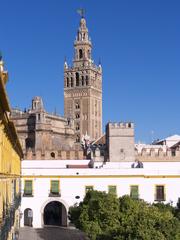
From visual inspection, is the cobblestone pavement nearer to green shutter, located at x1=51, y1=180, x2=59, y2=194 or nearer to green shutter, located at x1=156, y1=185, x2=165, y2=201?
green shutter, located at x1=51, y1=180, x2=59, y2=194

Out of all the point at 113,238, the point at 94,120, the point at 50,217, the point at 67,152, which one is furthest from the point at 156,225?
the point at 94,120

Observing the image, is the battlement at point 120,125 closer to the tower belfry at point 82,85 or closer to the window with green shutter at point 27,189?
the window with green shutter at point 27,189

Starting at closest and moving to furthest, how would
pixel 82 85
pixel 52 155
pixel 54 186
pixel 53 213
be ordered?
pixel 54 186, pixel 53 213, pixel 52 155, pixel 82 85

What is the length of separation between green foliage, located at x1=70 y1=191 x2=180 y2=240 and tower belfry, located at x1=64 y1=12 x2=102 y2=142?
3226 inches

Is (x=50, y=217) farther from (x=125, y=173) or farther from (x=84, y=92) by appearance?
(x=84, y=92)

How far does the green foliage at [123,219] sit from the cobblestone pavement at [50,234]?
376 cm

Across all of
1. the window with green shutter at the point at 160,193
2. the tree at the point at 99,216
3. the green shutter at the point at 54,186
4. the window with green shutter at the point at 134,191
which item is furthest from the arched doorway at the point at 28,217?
the tree at the point at 99,216

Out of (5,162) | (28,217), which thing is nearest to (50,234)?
(28,217)

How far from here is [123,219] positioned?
96.2 feet

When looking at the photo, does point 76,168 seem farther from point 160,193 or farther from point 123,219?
point 123,219

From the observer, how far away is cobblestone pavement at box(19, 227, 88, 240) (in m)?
38.4

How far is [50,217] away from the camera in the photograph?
50.6m

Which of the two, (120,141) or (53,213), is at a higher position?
(120,141)

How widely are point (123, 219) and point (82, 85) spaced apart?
3585 inches
